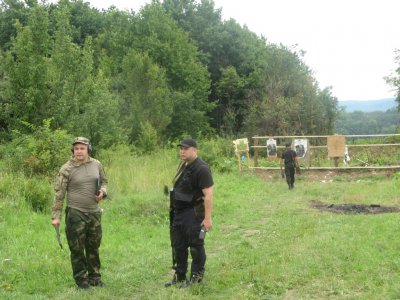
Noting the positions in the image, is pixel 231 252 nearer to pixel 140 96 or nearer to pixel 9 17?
pixel 140 96

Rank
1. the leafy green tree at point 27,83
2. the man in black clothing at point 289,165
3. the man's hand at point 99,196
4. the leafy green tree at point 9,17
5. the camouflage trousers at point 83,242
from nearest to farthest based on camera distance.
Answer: the camouflage trousers at point 83,242
the man's hand at point 99,196
the leafy green tree at point 27,83
the man in black clothing at point 289,165
the leafy green tree at point 9,17

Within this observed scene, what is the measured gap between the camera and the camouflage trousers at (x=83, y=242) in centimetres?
641

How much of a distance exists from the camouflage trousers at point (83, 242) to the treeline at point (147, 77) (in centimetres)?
903

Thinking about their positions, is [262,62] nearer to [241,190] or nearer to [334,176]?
[334,176]

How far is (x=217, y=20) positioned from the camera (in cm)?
4834

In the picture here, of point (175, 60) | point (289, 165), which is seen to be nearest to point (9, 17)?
point (175, 60)

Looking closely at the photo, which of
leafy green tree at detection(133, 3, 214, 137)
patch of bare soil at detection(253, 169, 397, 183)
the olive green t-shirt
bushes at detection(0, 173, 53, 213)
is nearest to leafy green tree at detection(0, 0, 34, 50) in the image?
leafy green tree at detection(133, 3, 214, 137)

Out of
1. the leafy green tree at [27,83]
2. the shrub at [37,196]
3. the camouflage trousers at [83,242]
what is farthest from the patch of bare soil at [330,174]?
the camouflage trousers at [83,242]

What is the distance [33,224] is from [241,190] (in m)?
8.85

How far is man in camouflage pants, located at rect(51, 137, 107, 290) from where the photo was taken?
641cm

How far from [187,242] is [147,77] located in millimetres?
24672

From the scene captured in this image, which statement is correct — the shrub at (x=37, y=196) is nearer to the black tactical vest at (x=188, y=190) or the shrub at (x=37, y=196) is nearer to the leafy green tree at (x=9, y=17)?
the black tactical vest at (x=188, y=190)

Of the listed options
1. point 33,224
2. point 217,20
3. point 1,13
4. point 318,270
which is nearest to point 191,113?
point 217,20

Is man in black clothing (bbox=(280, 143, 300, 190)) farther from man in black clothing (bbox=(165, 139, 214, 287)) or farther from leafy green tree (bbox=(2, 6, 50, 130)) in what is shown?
man in black clothing (bbox=(165, 139, 214, 287))
